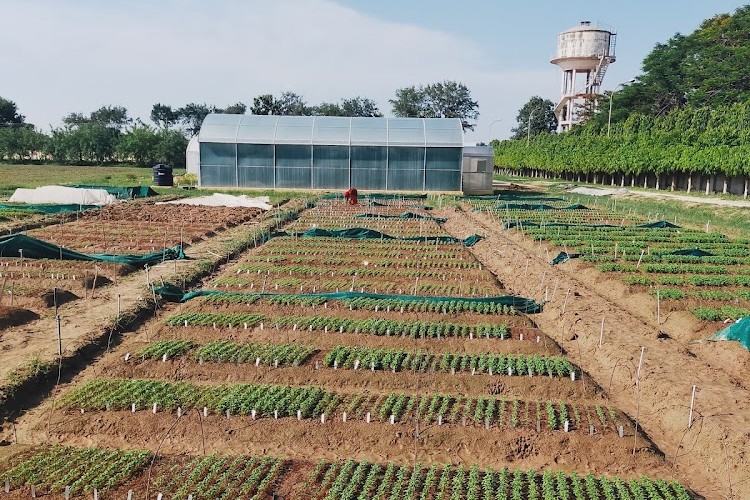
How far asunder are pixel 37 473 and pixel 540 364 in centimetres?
742

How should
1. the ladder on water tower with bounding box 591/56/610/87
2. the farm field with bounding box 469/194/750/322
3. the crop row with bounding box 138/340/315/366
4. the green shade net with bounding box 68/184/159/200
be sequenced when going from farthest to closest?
1. the ladder on water tower with bounding box 591/56/610/87
2. the green shade net with bounding box 68/184/159/200
3. the farm field with bounding box 469/194/750/322
4. the crop row with bounding box 138/340/315/366

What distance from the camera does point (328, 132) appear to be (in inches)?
1613

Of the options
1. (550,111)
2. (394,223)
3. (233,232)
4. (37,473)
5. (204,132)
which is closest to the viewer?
(37,473)

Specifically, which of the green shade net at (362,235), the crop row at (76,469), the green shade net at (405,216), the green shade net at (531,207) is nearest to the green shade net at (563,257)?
the green shade net at (362,235)

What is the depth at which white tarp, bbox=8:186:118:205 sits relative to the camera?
31031mm

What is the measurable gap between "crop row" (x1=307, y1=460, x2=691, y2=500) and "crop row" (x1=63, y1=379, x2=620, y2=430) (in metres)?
1.07

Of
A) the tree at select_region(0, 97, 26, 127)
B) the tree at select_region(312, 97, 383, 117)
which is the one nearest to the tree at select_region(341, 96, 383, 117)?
the tree at select_region(312, 97, 383, 117)

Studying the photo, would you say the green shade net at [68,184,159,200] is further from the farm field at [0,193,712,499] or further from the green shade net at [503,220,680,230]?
the farm field at [0,193,712,499]

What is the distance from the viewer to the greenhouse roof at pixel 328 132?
40562 millimetres

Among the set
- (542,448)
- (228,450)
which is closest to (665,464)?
(542,448)

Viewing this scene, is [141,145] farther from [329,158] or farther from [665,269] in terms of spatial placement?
[665,269]

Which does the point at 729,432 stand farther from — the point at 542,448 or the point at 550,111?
the point at 550,111

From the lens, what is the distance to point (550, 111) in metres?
110

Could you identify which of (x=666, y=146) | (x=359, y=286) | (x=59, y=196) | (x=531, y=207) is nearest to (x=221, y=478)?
(x=359, y=286)
